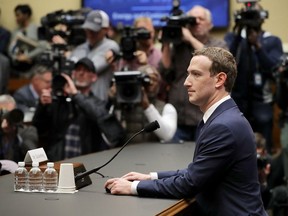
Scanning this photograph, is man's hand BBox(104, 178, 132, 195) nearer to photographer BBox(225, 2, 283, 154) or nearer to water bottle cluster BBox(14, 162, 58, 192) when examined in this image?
water bottle cluster BBox(14, 162, 58, 192)

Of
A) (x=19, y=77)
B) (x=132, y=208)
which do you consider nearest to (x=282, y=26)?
(x=19, y=77)

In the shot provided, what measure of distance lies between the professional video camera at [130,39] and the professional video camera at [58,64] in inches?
→ 15.7

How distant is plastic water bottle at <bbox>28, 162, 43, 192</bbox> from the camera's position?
8.96 feet

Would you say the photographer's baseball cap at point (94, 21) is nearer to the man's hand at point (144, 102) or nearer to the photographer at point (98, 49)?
the photographer at point (98, 49)

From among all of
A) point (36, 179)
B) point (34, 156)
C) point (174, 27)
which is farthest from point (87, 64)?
point (36, 179)

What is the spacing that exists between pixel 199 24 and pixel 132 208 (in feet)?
8.77

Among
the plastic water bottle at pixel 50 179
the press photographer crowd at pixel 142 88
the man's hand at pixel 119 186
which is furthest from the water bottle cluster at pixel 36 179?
the press photographer crowd at pixel 142 88

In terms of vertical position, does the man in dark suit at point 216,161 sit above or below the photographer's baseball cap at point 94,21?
below

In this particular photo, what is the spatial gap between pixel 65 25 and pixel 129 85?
1117 mm

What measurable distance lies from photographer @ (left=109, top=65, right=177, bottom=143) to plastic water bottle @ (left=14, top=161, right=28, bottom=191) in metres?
1.84

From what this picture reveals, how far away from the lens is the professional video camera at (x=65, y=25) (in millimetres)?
5293

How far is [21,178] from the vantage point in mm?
2770

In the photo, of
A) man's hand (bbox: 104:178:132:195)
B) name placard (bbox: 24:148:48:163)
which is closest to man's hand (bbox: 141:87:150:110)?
name placard (bbox: 24:148:48:163)

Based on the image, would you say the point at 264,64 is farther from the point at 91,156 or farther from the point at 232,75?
the point at 232,75
